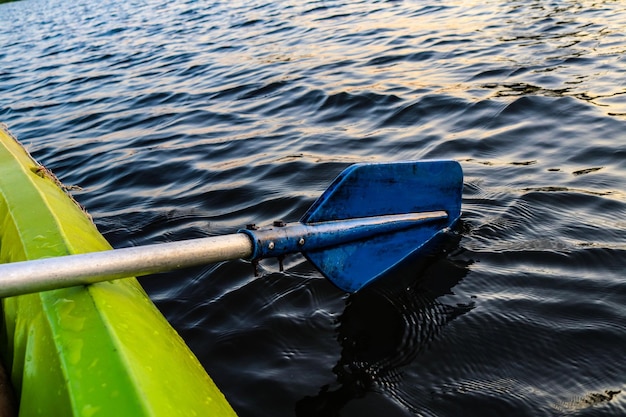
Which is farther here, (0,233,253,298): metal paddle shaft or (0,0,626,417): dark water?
(0,0,626,417): dark water

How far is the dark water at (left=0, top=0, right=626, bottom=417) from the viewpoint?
2.22 metres

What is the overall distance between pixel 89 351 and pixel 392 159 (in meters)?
3.01

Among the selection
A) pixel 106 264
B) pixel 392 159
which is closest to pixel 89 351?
pixel 106 264

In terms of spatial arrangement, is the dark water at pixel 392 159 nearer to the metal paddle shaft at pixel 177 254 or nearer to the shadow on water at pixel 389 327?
the shadow on water at pixel 389 327

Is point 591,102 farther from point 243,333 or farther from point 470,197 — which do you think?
point 243,333

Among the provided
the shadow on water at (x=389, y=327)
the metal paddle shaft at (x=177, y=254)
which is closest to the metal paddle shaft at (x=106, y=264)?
the metal paddle shaft at (x=177, y=254)

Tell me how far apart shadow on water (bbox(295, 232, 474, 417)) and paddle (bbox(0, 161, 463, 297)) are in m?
0.09

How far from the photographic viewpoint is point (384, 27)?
333 inches

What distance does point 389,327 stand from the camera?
2.52m

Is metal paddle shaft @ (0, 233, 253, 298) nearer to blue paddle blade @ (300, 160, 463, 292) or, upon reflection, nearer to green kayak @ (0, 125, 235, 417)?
green kayak @ (0, 125, 235, 417)

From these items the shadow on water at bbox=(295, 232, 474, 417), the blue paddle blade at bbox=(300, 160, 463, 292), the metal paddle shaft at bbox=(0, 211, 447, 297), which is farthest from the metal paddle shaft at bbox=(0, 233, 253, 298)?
the shadow on water at bbox=(295, 232, 474, 417)

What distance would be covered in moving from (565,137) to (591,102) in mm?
715

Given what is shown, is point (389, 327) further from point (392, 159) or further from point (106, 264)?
point (392, 159)

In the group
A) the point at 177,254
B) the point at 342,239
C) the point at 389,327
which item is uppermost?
the point at 177,254
